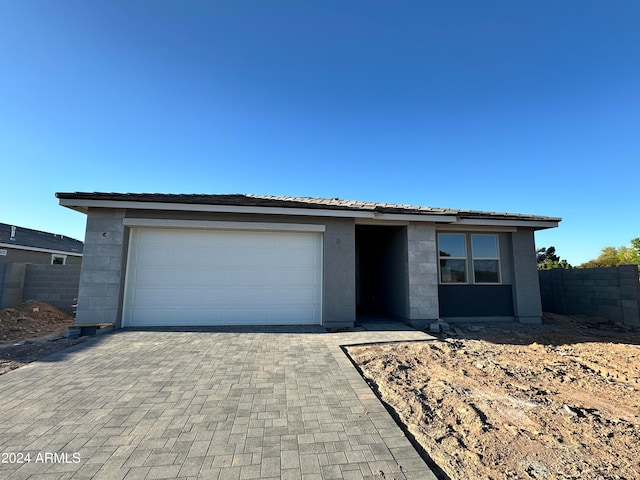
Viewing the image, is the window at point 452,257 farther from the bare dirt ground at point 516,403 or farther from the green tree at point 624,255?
the green tree at point 624,255

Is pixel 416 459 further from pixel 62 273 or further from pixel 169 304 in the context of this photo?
pixel 62 273

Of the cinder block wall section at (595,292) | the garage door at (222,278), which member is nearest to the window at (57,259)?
the garage door at (222,278)

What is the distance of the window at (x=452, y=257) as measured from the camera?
28.8 ft

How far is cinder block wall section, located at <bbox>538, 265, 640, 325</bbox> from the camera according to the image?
8.27 m

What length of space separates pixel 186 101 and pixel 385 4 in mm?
5999

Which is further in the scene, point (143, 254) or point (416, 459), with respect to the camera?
point (143, 254)

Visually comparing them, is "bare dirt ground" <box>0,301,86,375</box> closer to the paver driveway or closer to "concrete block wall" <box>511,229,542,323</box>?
the paver driveway

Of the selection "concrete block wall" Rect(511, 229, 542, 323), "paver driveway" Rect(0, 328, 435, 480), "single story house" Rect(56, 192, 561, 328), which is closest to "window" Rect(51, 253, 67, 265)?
"single story house" Rect(56, 192, 561, 328)

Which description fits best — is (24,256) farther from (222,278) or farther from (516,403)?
(516,403)

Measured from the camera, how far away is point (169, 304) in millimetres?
6977

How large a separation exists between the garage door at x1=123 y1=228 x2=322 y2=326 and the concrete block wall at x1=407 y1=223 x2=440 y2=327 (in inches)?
107

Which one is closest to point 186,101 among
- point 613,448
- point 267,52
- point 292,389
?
point 267,52

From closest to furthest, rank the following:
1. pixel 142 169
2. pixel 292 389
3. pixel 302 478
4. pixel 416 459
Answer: pixel 302 478
pixel 416 459
pixel 292 389
pixel 142 169

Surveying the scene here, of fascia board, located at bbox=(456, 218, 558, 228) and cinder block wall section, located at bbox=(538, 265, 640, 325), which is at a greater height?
fascia board, located at bbox=(456, 218, 558, 228)
